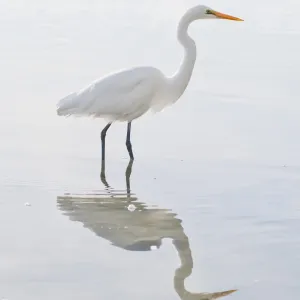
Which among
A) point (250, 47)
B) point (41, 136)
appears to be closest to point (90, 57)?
point (250, 47)

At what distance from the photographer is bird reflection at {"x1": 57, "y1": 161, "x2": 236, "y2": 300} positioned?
530 cm

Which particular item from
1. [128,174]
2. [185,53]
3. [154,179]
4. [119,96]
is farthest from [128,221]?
[185,53]

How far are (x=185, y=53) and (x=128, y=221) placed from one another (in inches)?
99.1

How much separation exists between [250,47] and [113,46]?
87.1 inches

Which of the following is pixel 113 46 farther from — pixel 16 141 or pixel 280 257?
pixel 280 257

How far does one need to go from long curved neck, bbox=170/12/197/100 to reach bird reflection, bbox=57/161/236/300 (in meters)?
1.53

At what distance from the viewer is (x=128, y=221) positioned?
593cm

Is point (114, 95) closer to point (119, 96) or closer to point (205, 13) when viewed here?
point (119, 96)

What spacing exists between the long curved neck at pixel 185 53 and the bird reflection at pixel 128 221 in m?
1.53

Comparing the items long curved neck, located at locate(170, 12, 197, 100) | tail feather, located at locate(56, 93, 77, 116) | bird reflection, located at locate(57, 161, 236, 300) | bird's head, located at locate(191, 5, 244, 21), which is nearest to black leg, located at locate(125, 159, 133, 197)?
bird reflection, located at locate(57, 161, 236, 300)

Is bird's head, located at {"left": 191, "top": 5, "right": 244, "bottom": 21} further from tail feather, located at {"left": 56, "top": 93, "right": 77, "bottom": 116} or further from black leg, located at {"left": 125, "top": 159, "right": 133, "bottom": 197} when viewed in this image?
black leg, located at {"left": 125, "top": 159, "right": 133, "bottom": 197}

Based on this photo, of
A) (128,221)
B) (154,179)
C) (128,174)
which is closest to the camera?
(128,221)

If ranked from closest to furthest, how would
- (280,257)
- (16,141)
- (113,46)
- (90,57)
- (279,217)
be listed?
(280,257) < (279,217) < (16,141) < (90,57) < (113,46)

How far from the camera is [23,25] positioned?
1456cm
